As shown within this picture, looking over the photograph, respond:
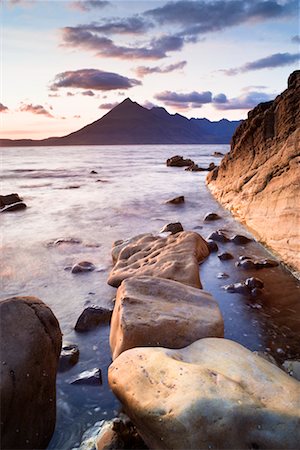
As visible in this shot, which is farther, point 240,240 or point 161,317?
point 240,240

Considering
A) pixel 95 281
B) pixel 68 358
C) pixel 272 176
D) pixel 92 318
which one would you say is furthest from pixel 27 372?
pixel 272 176

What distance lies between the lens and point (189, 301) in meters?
3.67

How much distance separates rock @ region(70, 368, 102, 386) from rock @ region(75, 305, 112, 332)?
771 mm

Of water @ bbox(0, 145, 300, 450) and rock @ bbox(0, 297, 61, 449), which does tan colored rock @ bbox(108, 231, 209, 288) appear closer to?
water @ bbox(0, 145, 300, 450)

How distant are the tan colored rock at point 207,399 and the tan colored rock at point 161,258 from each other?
188 cm

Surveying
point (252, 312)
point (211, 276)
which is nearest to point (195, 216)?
point (211, 276)

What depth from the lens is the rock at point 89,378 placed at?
302 centimetres

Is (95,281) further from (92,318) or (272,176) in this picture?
(272,176)

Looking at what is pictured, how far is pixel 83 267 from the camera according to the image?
5.73 metres

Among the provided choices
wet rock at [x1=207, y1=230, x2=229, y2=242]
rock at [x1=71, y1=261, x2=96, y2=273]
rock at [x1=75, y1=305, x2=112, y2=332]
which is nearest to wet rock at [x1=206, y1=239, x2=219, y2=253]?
wet rock at [x1=207, y1=230, x2=229, y2=242]

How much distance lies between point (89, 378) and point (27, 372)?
0.88 meters

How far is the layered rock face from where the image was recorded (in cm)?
600

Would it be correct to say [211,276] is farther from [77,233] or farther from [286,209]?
[77,233]

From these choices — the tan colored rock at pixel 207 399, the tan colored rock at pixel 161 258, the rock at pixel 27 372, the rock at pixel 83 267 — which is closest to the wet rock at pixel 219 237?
the tan colored rock at pixel 161 258
